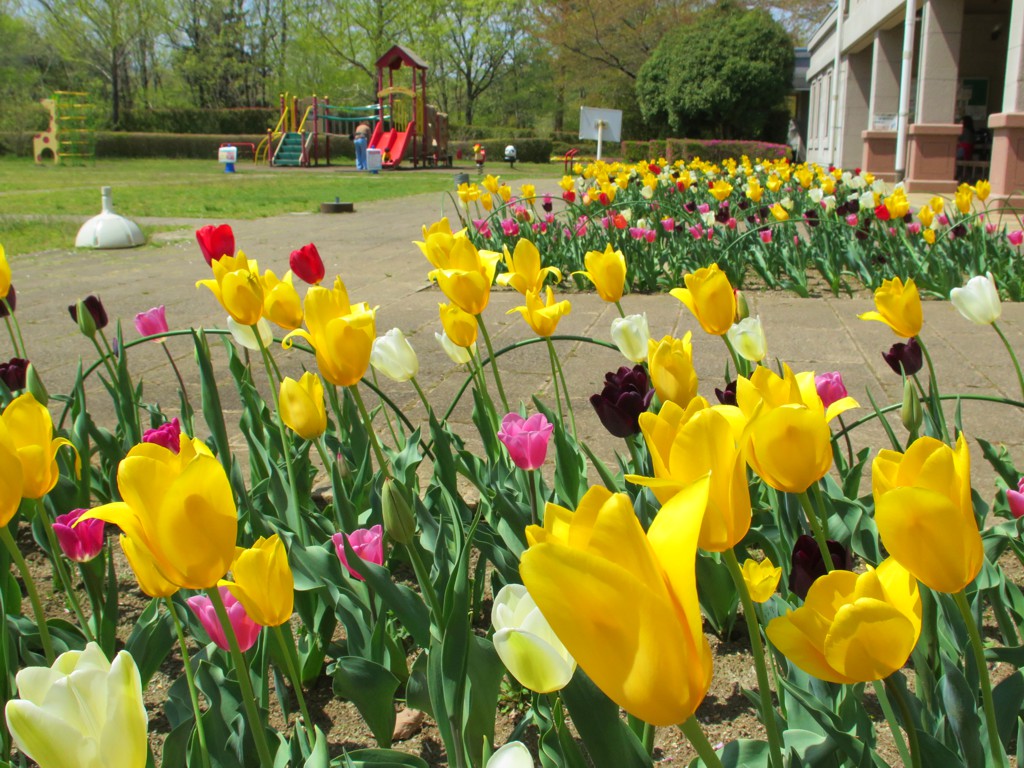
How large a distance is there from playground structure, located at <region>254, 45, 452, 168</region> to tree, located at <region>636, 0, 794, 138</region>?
677cm

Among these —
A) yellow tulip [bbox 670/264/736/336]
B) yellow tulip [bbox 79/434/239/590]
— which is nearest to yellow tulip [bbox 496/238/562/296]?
yellow tulip [bbox 670/264/736/336]

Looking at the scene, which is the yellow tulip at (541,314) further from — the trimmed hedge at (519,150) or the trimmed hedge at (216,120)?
the trimmed hedge at (216,120)

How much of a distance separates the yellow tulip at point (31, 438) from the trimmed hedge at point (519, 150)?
34.8 meters

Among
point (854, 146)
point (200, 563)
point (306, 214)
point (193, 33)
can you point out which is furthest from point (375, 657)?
point (193, 33)

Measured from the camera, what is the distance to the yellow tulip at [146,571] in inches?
32.3

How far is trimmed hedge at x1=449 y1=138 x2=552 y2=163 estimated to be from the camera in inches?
1395

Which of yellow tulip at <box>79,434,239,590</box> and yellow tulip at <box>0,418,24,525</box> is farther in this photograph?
yellow tulip at <box>0,418,24,525</box>

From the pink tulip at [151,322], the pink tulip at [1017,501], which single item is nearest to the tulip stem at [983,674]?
the pink tulip at [1017,501]

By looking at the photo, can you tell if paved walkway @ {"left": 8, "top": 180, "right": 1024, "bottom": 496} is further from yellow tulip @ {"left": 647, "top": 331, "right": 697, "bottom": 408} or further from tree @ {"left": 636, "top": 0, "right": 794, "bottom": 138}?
tree @ {"left": 636, "top": 0, "right": 794, "bottom": 138}

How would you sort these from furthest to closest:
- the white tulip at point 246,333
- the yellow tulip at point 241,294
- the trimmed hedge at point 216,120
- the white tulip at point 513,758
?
the trimmed hedge at point 216,120 < the white tulip at point 246,333 < the yellow tulip at point 241,294 < the white tulip at point 513,758

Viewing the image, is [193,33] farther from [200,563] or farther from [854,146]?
[200,563]

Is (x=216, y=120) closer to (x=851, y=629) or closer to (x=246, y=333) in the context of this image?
(x=246, y=333)

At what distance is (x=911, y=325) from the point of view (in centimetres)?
162

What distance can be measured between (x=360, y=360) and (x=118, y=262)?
23.9 feet
